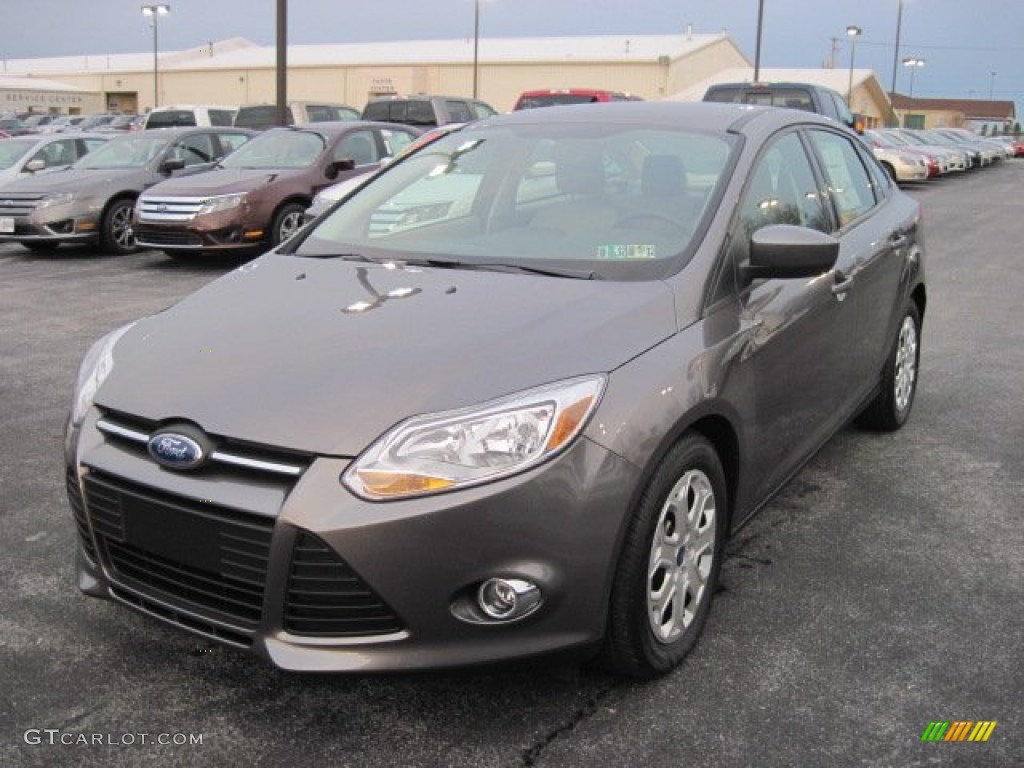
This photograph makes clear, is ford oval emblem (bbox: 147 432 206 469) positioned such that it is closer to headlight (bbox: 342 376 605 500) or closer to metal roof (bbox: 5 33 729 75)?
headlight (bbox: 342 376 605 500)

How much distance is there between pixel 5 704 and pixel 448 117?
16.5m

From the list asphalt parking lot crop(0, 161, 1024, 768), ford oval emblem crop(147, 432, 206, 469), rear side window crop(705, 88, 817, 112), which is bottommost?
asphalt parking lot crop(0, 161, 1024, 768)

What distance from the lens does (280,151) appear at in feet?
38.7

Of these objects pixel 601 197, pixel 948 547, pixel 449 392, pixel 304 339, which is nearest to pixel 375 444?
pixel 449 392

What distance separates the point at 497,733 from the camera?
2.66 metres

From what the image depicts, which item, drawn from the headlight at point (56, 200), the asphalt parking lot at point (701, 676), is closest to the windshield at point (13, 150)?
the headlight at point (56, 200)

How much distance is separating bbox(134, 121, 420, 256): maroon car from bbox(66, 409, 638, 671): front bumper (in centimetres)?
779

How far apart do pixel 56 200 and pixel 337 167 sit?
321 cm

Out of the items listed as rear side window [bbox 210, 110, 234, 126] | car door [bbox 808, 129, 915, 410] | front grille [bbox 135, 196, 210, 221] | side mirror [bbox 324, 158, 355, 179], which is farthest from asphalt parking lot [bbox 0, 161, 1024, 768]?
rear side window [bbox 210, 110, 234, 126]

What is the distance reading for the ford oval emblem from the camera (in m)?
2.50

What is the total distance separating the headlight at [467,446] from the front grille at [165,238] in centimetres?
891

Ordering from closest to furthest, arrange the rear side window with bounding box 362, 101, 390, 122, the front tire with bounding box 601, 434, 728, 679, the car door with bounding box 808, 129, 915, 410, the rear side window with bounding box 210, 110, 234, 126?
1. the front tire with bounding box 601, 434, 728, 679
2. the car door with bounding box 808, 129, 915, 410
3. the rear side window with bounding box 362, 101, 390, 122
4. the rear side window with bounding box 210, 110, 234, 126

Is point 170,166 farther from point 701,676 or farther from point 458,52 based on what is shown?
point 458,52

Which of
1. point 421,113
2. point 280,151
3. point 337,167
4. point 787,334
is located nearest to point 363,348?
point 787,334
